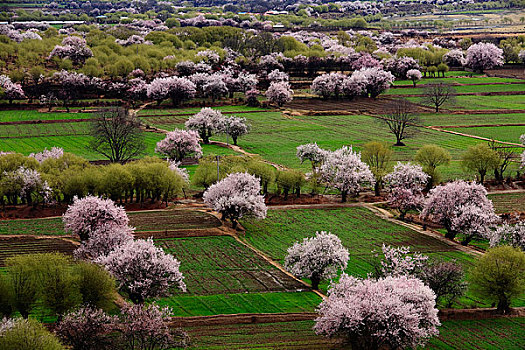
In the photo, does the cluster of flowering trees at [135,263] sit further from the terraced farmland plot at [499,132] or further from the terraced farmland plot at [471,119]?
the terraced farmland plot at [471,119]

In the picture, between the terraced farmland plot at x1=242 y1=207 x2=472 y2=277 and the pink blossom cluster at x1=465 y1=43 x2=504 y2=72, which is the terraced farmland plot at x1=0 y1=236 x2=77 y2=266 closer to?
the terraced farmland plot at x1=242 y1=207 x2=472 y2=277

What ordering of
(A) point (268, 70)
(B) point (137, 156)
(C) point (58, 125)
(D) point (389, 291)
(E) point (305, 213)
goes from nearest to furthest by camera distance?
(D) point (389, 291) < (E) point (305, 213) < (B) point (137, 156) < (C) point (58, 125) < (A) point (268, 70)

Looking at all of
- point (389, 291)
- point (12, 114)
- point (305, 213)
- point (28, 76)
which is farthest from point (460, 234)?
point (28, 76)

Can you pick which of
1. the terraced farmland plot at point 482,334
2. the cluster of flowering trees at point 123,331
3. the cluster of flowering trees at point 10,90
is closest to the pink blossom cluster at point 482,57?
the cluster of flowering trees at point 10,90

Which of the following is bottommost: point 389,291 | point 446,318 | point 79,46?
point 446,318

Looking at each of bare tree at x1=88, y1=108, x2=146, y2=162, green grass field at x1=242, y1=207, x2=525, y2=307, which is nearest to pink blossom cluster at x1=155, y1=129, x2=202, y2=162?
bare tree at x1=88, y1=108, x2=146, y2=162

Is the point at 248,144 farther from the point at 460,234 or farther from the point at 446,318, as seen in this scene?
the point at 446,318
